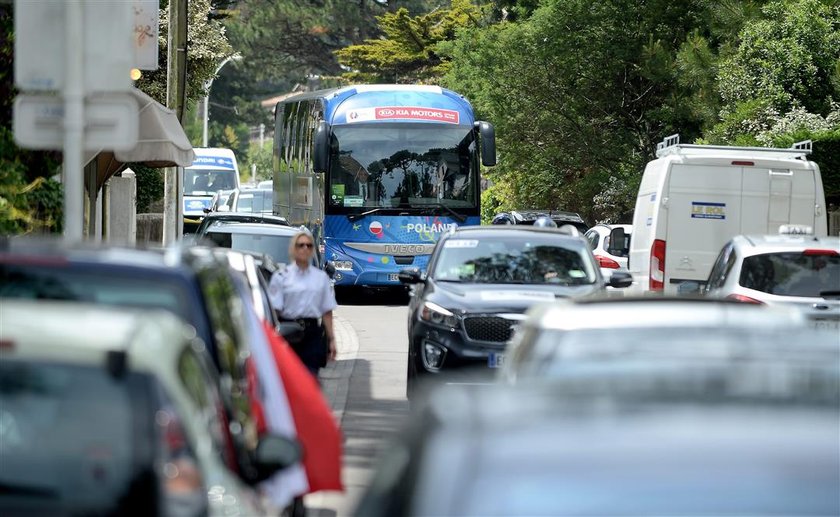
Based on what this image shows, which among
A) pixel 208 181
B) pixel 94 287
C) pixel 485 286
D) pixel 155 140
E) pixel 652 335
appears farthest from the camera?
pixel 208 181

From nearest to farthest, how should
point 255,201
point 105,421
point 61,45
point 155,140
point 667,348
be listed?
point 105,421
point 667,348
point 61,45
point 155,140
point 255,201

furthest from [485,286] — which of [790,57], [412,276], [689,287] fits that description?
[790,57]

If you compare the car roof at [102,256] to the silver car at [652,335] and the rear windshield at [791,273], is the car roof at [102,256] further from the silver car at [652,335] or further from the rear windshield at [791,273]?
the rear windshield at [791,273]

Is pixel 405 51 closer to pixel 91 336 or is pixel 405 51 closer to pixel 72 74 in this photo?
pixel 72 74

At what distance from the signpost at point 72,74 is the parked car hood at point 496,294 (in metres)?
5.61

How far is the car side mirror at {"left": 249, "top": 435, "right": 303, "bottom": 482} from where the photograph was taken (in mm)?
A: 5613

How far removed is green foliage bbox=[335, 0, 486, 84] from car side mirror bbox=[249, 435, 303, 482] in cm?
5713

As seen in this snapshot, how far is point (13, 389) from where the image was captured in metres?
5.00

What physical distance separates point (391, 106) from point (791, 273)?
15.2 meters

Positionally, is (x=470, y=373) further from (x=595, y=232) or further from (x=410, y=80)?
(x=410, y=80)

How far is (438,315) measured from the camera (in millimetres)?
14742

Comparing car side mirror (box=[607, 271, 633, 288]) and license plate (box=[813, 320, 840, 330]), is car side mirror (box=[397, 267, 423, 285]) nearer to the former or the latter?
car side mirror (box=[607, 271, 633, 288])

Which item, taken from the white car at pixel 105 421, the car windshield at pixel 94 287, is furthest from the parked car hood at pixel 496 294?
the white car at pixel 105 421

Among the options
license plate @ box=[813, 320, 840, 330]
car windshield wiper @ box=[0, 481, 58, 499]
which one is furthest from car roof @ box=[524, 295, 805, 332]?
license plate @ box=[813, 320, 840, 330]
